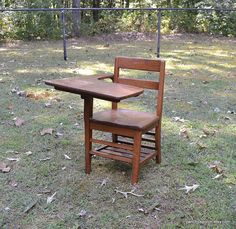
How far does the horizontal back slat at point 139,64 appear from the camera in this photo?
3.08 m

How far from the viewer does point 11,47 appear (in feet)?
33.4

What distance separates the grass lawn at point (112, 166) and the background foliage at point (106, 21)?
5045mm

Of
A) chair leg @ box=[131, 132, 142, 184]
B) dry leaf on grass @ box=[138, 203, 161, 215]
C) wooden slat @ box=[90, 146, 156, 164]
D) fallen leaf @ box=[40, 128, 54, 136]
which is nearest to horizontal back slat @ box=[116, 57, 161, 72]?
chair leg @ box=[131, 132, 142, 184]

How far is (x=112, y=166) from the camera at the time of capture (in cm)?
329

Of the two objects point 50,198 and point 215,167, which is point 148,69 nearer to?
point 215,167

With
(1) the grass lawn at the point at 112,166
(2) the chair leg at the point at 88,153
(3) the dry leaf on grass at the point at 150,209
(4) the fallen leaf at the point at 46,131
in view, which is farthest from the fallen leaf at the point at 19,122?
(3) the dry leaf on grass at the point at 150,209

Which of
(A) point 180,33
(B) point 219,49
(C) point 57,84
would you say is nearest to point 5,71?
(C) point 57,84

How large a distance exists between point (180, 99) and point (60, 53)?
4559 millimetres

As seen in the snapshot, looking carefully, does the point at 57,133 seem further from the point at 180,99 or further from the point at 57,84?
the point at 180,99

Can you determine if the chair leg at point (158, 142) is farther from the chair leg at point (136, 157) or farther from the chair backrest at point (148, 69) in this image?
the chair leg at point (136, 157)

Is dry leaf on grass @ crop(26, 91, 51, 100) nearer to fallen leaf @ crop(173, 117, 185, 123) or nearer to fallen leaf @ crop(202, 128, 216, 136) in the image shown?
fallen leaf @ crop(173, 117, 185, 123)

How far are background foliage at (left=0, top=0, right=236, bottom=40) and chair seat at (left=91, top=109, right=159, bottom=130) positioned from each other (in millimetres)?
8726

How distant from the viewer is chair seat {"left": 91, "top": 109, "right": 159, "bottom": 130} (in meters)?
2.88

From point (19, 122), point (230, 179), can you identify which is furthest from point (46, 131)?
point (230, 179)
